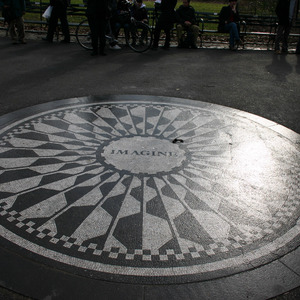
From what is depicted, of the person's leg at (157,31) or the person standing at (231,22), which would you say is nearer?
the person's leg at (157,31)

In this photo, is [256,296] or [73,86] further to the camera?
[73,86]

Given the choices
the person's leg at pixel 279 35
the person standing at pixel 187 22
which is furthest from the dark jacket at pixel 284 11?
the person standing at pixel 187 22

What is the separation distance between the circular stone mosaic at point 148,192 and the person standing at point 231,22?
6.59 metres

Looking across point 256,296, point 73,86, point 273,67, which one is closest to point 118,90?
point 73,86

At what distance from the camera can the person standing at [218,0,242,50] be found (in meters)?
11.7

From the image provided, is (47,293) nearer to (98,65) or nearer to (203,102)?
(203,102)

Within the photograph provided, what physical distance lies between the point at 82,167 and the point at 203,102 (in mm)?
3017

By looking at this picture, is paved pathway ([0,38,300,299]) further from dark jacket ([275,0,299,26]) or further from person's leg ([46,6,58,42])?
dark jacket ([275,0,299,26])

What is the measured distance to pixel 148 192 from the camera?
3838 mm

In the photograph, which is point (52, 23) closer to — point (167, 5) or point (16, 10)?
point (16, 10)

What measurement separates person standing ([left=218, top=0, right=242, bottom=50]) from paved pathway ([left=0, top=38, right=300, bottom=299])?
463 cm

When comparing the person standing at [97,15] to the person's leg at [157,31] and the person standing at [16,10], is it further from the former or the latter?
the person standing at [16,10]

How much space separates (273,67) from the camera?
991cm

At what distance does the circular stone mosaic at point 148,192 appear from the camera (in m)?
3.03
